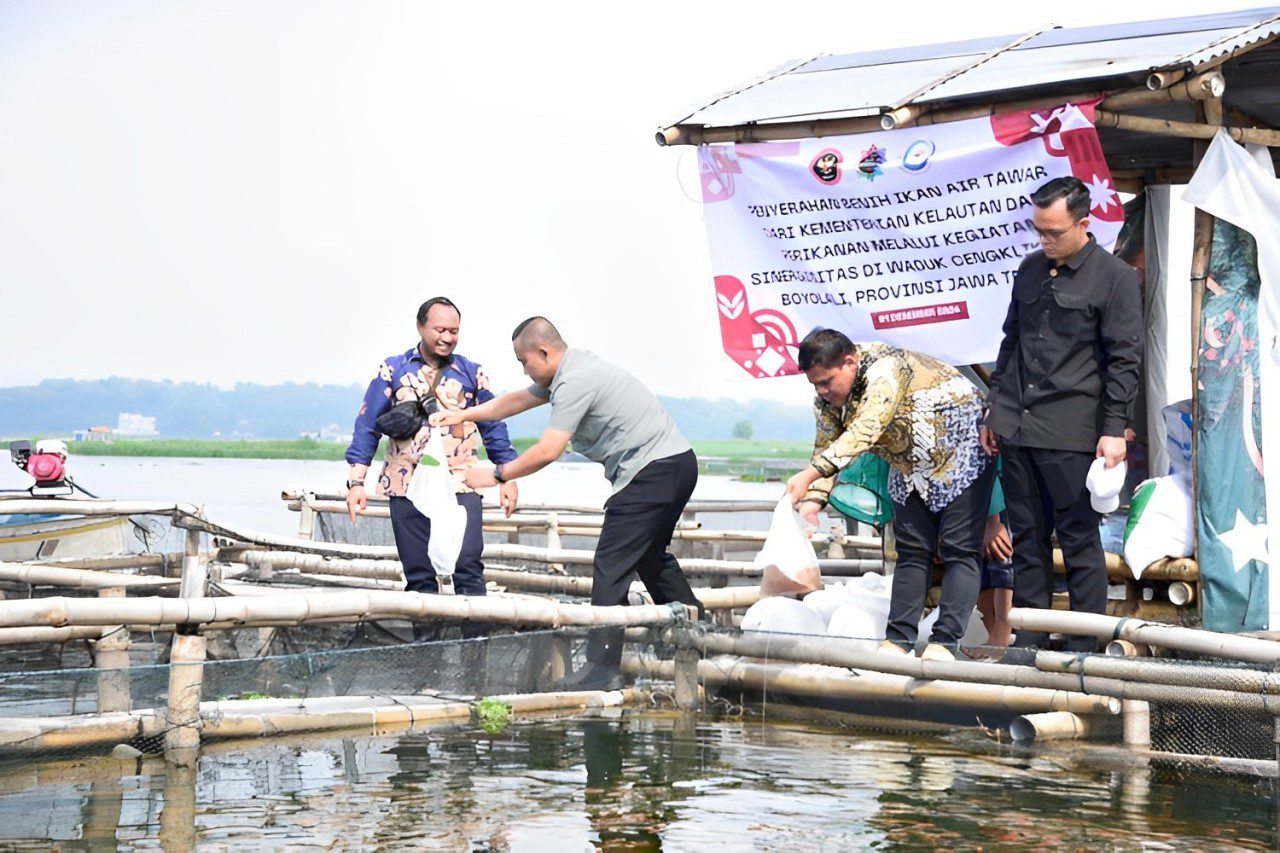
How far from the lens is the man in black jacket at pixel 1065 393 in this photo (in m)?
6.61

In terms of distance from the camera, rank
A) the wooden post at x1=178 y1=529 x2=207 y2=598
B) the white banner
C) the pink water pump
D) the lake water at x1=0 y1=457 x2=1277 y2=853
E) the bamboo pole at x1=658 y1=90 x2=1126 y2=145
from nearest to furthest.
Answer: the lake water at x1=0 y1=457 x2=1277 y2=853, the bamboo pole at x1=658 y1=90 x2=1126 y2=145, the white banner, the wooden post at x1=178 y1=529 x2=207 y2=598, the pink water pump

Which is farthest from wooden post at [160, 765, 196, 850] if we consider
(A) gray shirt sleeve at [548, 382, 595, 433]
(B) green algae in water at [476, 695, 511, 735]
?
(A) gray shirt sleeve at [548, 382, 595, 433]

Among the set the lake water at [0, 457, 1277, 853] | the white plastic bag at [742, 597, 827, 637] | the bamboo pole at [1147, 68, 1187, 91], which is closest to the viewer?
the lake water at [0, 457, 1277, 853]

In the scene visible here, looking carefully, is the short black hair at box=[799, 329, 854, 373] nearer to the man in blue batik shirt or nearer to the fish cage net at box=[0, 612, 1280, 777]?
the fish cage net at box=[0, 612, 1280, 777]

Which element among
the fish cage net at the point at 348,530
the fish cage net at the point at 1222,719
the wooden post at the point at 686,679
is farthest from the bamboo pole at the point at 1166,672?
the fish cage net at the point at 348,530

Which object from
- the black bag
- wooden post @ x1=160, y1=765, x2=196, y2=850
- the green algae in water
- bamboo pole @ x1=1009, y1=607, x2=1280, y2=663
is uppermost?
the black bag

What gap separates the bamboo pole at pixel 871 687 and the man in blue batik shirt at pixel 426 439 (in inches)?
49.7

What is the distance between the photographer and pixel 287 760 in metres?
5.83

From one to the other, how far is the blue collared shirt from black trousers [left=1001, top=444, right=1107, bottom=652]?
263 centimetres

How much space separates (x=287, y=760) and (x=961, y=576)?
2.94 m

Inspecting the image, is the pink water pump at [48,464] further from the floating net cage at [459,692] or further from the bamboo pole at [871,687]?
→ the bamboo pole at [871,687]

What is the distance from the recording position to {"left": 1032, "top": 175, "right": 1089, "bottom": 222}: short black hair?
21.7 feet

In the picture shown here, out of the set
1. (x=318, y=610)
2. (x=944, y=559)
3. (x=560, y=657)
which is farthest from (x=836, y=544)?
(x=318, y=610)

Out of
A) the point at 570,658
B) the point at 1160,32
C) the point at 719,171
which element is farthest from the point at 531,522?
the point at 1160,32
